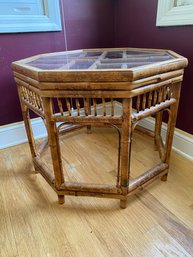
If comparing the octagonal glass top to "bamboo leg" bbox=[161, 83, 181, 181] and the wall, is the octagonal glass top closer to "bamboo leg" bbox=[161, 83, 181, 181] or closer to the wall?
"bamboo leg" bbox=[161, 83, 181, 181]

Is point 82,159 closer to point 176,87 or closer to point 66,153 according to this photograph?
point 66,153

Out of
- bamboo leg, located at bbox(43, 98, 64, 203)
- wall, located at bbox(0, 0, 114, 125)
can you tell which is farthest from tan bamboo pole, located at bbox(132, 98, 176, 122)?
wall, located at bbox(0, 0, 114, 125)

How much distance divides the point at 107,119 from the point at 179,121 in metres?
0.72

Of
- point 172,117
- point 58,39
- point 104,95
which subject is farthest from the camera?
point 58,39

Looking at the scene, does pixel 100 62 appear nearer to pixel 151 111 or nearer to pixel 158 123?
pixel 151 111

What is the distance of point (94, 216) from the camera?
920 mm

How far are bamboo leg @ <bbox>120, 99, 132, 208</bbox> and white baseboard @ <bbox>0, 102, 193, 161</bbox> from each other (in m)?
0.58

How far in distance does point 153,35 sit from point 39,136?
42.5 inches

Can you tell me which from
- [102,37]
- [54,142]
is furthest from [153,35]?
[54,142]

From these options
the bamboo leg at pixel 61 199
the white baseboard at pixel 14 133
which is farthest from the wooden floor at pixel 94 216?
the white baseboard at pixel 14 133

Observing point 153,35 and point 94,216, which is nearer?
point 94,216

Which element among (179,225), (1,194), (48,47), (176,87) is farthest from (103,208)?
(48,47)

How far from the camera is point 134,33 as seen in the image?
1.45 metres

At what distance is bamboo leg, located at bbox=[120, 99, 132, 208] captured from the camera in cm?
73
